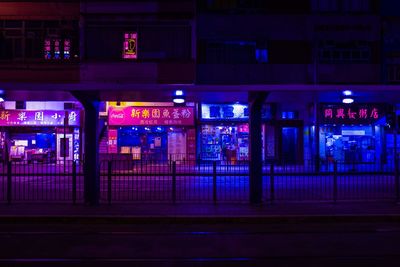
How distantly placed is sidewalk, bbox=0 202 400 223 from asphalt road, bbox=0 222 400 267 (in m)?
0.20

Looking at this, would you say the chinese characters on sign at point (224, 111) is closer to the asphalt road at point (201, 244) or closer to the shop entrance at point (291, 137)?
the shop entrance at point (291, 137)

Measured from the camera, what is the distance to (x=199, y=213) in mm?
12305

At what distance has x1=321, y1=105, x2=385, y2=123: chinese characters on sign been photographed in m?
32.3

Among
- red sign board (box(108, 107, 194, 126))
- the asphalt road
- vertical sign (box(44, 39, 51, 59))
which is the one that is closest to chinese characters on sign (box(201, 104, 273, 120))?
red sign board (box(108, 107, 194, 126))

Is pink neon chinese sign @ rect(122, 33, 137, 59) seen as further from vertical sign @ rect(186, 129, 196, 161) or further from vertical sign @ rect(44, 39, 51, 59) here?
vertical sign @ rect(186, 129, 196, 161)

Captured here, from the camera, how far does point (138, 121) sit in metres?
33.4

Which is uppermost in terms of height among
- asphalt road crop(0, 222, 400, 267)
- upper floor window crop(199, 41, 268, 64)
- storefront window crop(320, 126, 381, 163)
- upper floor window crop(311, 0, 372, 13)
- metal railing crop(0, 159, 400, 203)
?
upper floor window crop(311, 0, 372, 13)

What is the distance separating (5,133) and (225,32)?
1598 cm

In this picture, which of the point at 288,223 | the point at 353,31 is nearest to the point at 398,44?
the point at 353,31

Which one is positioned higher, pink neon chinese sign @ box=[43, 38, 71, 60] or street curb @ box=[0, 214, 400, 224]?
pink neon chinese sign @ box=[43, 38, 71, 60]

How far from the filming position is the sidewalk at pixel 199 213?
11.9m

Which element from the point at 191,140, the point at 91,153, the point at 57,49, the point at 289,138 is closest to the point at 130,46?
the point at 57,49

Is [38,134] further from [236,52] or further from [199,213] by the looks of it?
[199,213]

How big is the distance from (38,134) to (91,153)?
22.7m
